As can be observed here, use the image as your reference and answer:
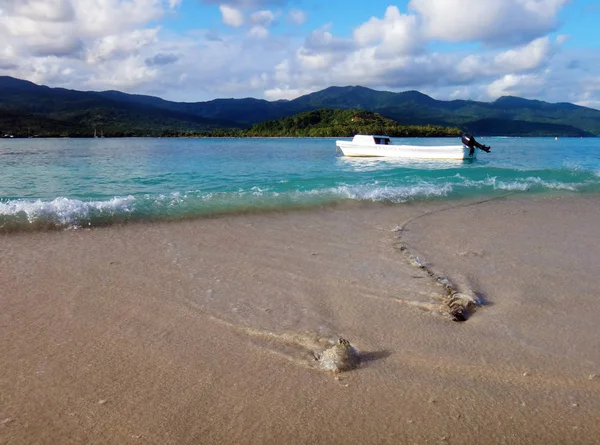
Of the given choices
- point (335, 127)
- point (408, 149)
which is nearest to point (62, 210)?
point (408, 149)

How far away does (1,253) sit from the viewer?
7312 millimetres

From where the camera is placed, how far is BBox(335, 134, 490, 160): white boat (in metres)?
37.0

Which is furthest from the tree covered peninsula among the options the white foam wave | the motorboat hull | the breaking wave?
the white foam wave

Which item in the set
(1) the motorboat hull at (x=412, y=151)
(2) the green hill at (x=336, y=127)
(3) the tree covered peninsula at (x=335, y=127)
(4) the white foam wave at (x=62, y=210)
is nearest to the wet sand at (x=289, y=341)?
(4) the white foam wave at (x=62, y=210)

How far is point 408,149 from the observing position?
3881 centimetres

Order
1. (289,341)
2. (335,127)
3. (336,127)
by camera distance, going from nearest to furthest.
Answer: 1. (289,341)
2. (336,127)
3. (335,127)

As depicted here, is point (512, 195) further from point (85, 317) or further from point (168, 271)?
point (85, 317)

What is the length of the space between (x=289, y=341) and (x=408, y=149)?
36245 mm

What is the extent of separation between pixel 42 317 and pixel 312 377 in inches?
118

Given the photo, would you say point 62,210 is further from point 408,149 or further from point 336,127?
point 336,127

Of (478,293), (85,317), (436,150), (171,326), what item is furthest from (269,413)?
(436,150)

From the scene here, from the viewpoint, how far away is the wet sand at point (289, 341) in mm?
3213

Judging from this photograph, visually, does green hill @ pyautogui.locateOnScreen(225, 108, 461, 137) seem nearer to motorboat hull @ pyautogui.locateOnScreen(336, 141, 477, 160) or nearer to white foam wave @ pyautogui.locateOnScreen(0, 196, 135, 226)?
motorboat hull @ pyautogui.locateOnScreen(336, 141, 477, 160)

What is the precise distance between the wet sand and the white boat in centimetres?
3011
